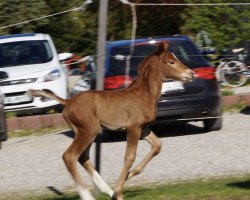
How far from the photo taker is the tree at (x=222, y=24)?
57.6 feet

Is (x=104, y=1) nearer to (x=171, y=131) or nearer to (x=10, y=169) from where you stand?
(x=10, y=169)

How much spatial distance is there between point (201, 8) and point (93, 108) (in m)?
11.2

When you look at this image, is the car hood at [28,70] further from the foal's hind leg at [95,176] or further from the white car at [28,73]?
the foal's hind leg at [95,176]

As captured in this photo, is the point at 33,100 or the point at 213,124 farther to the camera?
the point at 33,100

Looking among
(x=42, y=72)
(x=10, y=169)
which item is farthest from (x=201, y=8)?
(x=10, y=169)

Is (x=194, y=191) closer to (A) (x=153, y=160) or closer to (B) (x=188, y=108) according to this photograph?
(A) (x=153, y=160)

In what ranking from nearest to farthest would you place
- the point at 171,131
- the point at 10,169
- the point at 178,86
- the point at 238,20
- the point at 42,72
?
the point at 10,169 → the point at 178,86 → the point at 171,131 → the point at 42,72 → the point at 238,20

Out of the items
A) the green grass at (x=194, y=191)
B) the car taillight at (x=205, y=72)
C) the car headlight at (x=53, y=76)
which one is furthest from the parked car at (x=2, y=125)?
the green grass at (x=194, y=191)

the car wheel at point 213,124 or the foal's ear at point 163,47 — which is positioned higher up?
the foal's ear at point 163,47

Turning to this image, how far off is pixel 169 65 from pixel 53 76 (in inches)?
299

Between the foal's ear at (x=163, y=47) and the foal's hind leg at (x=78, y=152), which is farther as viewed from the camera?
the foal's ear at (x=163, y=47)

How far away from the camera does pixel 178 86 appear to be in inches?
486

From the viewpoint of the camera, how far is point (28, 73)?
1505 cm

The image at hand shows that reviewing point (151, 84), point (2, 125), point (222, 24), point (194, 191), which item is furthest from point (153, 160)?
point (222, 24)
